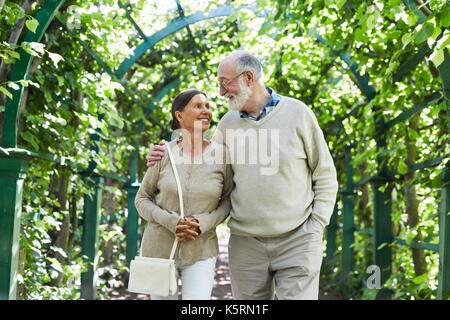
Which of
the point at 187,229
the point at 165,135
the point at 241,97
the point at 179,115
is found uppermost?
the point at 165,135

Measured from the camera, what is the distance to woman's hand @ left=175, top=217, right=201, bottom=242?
279 cm

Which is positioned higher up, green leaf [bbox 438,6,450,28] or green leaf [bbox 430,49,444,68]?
green leaf [bbox 438,6,450,28]

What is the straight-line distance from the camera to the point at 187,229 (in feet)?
9.13

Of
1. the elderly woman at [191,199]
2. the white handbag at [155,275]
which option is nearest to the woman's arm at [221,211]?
the elderly woman at [191,199]

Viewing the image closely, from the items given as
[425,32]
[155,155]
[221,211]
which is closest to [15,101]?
[155,155]

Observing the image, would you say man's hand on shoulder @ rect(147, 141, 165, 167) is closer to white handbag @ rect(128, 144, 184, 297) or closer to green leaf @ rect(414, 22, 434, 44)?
white handbag @ rect(128, 144, 184, 297)

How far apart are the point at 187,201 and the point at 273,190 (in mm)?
422

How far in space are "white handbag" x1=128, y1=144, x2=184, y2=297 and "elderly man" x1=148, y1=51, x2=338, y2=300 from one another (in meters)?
0.35

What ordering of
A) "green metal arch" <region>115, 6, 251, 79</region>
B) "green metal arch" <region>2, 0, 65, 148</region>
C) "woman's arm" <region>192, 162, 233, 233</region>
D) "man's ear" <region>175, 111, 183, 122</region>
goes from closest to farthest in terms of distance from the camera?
"woman's arm" <region>192, 162, 233, 233</region> → "man's ear" <region>175, 111, 183, 122</region> → "green metal arch" <region>2, 0, 65, 148</region> → "green metal arch" <region>115, 6, 251, 79</region>

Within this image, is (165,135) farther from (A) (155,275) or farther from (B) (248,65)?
(A) (155,275)

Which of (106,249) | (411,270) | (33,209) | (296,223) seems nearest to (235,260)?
(296,223)

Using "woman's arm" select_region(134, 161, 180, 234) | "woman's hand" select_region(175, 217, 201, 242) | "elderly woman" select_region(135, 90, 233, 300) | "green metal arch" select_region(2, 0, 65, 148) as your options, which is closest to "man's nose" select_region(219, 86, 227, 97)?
"elderly woman" select_region(135, 90, 233, 300)

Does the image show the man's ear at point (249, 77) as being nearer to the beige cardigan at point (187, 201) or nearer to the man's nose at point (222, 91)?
the man's nose at point (222, 91)
